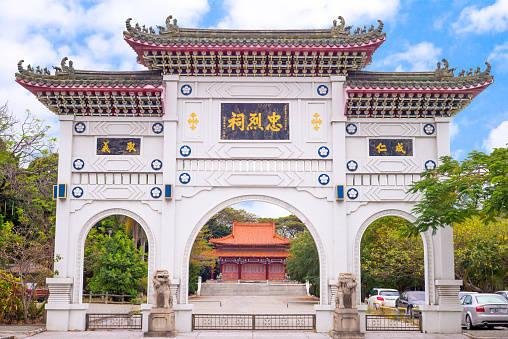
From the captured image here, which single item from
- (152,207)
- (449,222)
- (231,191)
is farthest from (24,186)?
(449,222)

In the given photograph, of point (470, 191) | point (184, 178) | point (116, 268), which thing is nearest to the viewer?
point (470, 191)

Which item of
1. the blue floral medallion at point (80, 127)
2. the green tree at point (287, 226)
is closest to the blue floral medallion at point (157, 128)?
the blue floral medallion at point (80, 127)

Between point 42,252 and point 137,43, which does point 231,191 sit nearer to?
point 137,43

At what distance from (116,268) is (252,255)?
19080mm

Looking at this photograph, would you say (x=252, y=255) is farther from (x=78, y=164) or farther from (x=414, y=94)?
(x=414, y=94)

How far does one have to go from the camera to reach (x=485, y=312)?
1401 centimetres

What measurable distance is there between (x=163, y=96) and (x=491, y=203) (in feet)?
26.9

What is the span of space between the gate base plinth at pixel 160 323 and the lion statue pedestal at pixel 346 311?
3862 millimetres

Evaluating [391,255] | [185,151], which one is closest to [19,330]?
[185,151]

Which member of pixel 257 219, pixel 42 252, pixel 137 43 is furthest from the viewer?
pixel 257 219

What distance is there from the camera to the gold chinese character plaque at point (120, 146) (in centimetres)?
1383

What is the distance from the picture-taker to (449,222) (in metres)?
11.8

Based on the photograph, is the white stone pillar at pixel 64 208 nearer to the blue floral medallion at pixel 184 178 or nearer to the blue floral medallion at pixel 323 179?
the blue floral medallion at pixel 184 178

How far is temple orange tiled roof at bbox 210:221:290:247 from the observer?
138 feet
